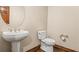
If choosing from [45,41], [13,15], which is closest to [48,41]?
[45,41]

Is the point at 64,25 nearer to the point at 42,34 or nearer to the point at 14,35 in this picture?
the point at 42,34

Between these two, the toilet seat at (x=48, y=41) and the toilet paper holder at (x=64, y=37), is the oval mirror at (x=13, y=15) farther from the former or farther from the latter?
the toilet paper holder at (x=64, y=37)

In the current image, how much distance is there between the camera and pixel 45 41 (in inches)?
41.6

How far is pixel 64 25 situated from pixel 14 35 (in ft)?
1.58

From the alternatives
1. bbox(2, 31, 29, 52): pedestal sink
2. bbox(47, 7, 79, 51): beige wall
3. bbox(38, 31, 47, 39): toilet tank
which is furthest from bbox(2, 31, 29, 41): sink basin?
bbox(47, 7, 79, 51): beige wall

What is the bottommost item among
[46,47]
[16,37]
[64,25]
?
[46,47]

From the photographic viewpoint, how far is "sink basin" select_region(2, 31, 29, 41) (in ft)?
3.25

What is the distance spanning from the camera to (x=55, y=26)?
1063mm

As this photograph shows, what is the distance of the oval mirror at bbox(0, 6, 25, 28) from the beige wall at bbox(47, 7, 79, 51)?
27 centimetres

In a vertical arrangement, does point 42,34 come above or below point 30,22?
below

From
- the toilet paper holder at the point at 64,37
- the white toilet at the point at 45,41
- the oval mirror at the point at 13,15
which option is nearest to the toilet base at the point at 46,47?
the white toilet at the point at 45,41

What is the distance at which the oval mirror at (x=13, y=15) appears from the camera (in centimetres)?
97
